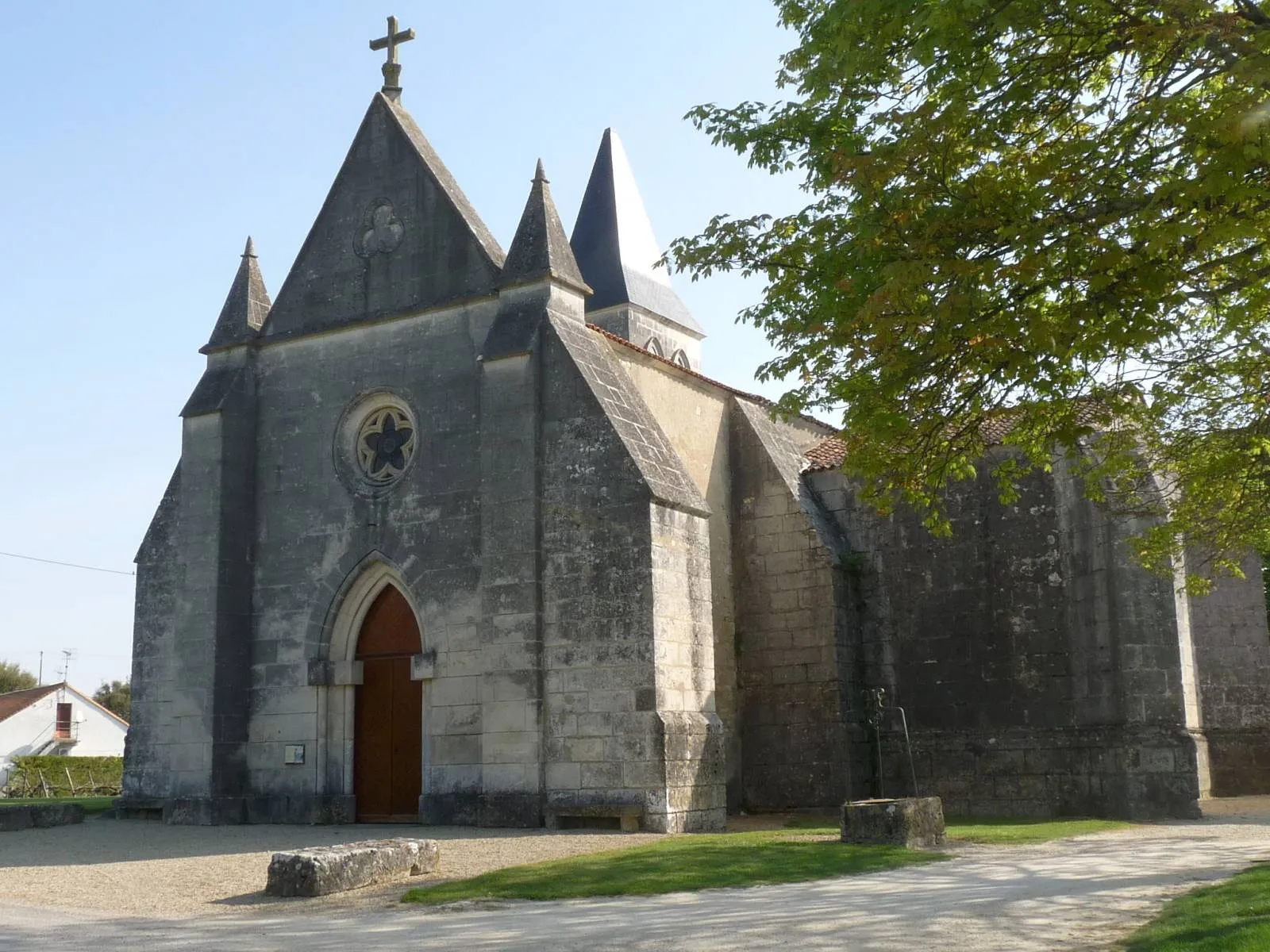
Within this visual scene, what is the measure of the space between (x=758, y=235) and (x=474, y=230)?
25.4ft

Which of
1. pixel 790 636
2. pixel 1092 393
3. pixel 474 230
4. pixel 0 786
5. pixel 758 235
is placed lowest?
pixel 0 786

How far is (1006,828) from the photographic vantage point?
13984 mm

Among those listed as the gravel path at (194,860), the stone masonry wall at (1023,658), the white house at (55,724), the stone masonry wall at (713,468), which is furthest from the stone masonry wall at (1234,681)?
the white house at (55,724)

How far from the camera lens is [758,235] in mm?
9883

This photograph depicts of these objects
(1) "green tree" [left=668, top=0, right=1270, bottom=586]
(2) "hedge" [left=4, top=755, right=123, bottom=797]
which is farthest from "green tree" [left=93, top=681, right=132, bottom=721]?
(1) "green tree" [left=668, top=0, right=1270, bottom=586]

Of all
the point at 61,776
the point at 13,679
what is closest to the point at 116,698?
the point at 13,679

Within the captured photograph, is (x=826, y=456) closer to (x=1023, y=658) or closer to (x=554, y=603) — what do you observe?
(x=1023, y=658)

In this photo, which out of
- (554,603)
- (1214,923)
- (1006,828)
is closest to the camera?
(1214,923)

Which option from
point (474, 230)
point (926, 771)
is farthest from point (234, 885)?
point (926, 771)

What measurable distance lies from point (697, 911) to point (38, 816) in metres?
11.8

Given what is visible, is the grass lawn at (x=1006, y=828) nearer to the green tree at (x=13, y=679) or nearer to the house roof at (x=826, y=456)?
the house roof at (x=826, y=456)

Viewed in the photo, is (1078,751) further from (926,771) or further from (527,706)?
(527,706)

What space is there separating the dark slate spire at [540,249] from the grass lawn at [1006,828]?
24.1 ft

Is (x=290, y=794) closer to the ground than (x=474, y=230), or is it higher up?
closer to the ground
